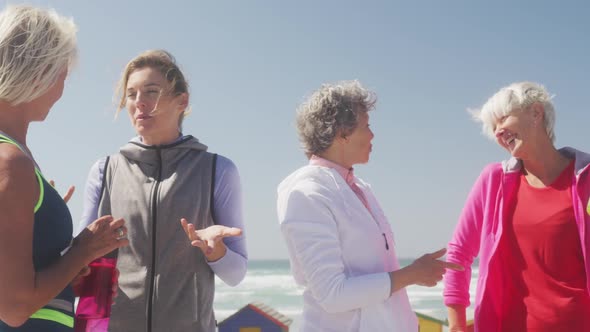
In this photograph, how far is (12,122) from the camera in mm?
1758

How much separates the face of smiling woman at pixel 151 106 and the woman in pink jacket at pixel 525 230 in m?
1.63

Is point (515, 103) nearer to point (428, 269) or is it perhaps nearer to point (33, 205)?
point (428, 269)

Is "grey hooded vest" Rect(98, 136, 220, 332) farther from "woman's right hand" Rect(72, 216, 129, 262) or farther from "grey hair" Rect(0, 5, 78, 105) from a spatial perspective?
"grey hair" Rect(0, 5, 78, 105)

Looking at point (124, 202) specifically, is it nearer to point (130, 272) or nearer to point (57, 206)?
point (130, 272)

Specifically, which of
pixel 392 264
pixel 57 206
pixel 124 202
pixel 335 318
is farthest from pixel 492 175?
pixel 57 206

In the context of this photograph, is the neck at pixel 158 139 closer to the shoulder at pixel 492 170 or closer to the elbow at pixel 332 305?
the elbow at pixel 332 305

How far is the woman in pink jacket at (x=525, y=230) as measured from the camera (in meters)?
2.92

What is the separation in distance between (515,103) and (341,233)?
1247 millimetres

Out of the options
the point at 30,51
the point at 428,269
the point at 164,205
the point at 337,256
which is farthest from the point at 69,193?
the point at 428,269

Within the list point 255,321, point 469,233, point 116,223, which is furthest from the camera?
point 255,321

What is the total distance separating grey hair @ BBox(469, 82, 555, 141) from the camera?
3.15 meters

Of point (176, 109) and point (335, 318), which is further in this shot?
point (176, 109)

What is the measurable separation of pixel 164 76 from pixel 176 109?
162mm

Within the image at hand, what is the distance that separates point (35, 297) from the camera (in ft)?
5.13
